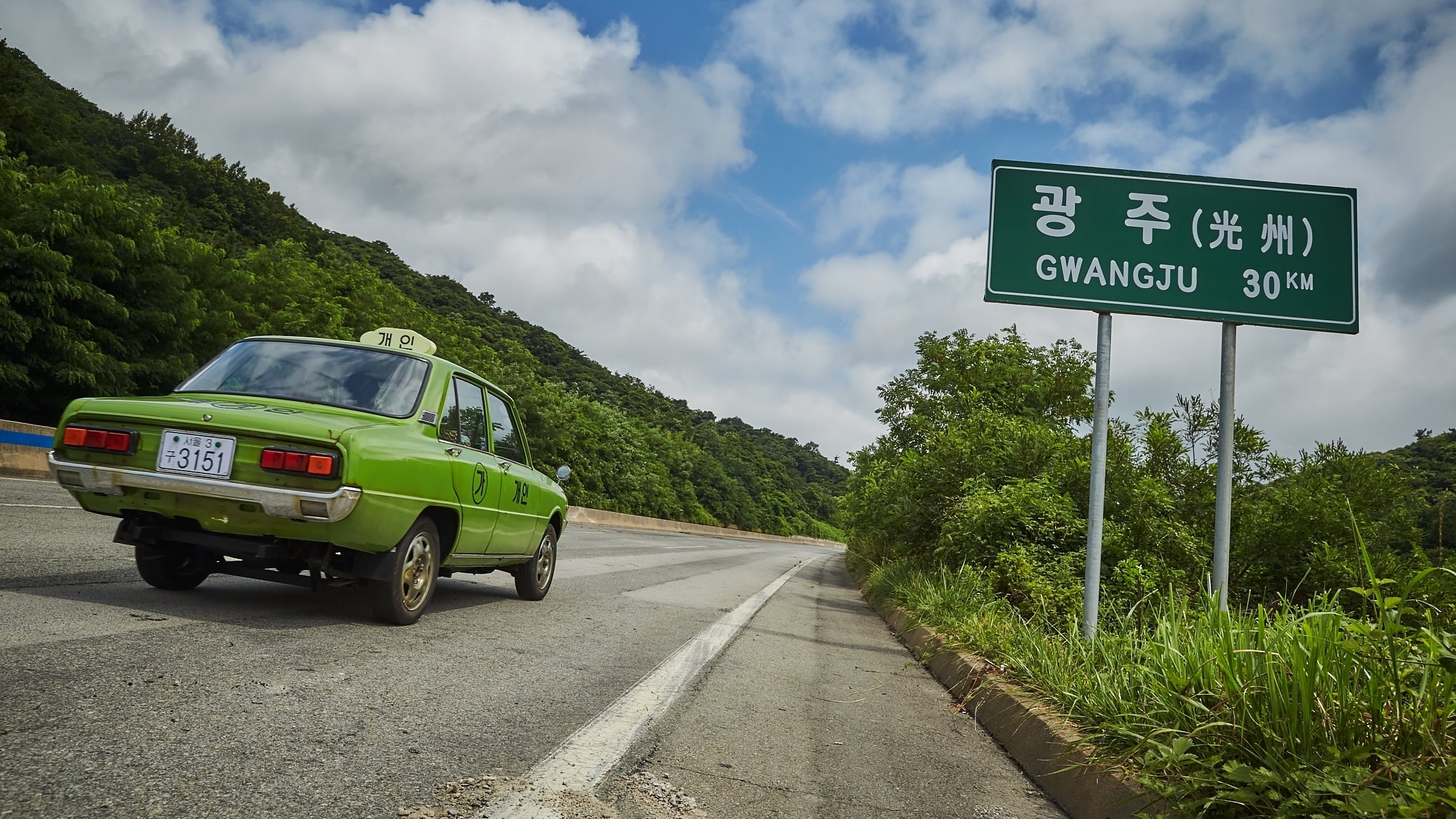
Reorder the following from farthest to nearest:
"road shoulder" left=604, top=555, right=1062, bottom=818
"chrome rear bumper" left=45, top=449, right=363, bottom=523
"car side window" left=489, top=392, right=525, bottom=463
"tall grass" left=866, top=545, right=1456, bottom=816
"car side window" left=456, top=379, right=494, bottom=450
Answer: "car side window" left=489, top=392, right=525, bottom=463 → "car side window" left=456, top=379, right=494, bottom=450 → "chrome rear bumper" left=45, top=449, right=363, bottom=523 → "road shoulder" left=604, top=555, right=1062, bottom=818 → "tall grass" left=866, top=545, right=1456, bottom=816

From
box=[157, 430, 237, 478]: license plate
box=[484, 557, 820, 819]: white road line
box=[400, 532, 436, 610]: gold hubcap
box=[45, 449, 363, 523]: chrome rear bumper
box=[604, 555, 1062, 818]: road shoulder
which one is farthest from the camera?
box=[400, 532, 436, 610]: gold hubcap

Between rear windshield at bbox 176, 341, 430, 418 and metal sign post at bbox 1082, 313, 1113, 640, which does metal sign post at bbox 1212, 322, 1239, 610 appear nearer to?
metal sign post at bbox 1082, 313, 1113, 640

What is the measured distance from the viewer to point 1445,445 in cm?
948

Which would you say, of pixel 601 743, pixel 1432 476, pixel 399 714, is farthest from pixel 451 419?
pixel 1432 476

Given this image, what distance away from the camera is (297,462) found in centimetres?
469

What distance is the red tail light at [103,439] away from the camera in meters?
4.86

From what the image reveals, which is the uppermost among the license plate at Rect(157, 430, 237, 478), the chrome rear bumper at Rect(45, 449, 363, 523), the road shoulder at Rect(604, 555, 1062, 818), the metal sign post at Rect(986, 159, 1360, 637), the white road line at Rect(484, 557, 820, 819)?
the metal sign post at Rect(986, 159, 1360, 637)

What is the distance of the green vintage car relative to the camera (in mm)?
4734

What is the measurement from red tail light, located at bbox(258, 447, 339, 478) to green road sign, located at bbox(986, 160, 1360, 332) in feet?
13.7

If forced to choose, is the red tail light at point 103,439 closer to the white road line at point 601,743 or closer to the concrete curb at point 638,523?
the white road line at point 601,743

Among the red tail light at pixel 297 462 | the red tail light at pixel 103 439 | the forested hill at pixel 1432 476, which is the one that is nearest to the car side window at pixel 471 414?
the red tail light at pixel 297 462

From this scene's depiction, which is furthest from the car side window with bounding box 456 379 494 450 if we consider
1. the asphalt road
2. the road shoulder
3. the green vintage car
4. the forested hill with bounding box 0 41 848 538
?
the forested hill with bounding box 0 41 848 538

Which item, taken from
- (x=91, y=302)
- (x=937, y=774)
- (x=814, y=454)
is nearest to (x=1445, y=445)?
(x=937, y=774)

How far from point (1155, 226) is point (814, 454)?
15359cm
